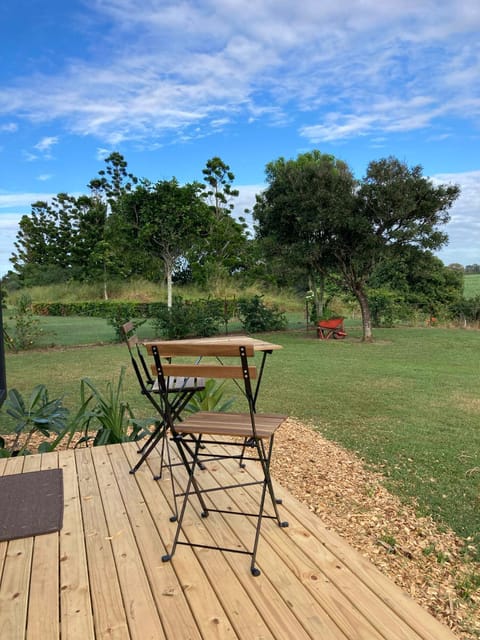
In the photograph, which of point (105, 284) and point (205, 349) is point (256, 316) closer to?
point (205, 349)

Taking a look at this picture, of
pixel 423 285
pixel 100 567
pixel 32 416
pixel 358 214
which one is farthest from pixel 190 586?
pixel 423 285

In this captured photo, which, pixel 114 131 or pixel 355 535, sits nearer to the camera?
pixel 355 535

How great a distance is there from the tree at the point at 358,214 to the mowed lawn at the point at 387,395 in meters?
2.28

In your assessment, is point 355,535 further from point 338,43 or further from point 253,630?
point 338,43

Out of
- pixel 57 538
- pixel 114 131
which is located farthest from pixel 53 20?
pixel 57 538

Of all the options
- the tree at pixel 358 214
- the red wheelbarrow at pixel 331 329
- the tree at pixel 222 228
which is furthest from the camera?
the tree at pixel 222 228

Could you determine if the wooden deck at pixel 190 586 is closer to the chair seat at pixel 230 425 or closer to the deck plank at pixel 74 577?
the deck plank at pixel 74 577

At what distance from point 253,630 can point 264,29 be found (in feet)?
24.7

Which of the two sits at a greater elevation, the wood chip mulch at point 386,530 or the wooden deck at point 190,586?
the wooden deck at point 190,586

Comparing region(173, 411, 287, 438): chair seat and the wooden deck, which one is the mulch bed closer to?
the wooden deck

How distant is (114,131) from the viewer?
11.6m

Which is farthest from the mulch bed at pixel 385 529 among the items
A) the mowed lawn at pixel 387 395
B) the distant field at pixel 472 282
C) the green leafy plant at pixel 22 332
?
the distant field at pixel 472 282

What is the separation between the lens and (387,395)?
600cm

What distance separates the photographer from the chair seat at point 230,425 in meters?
1.91
